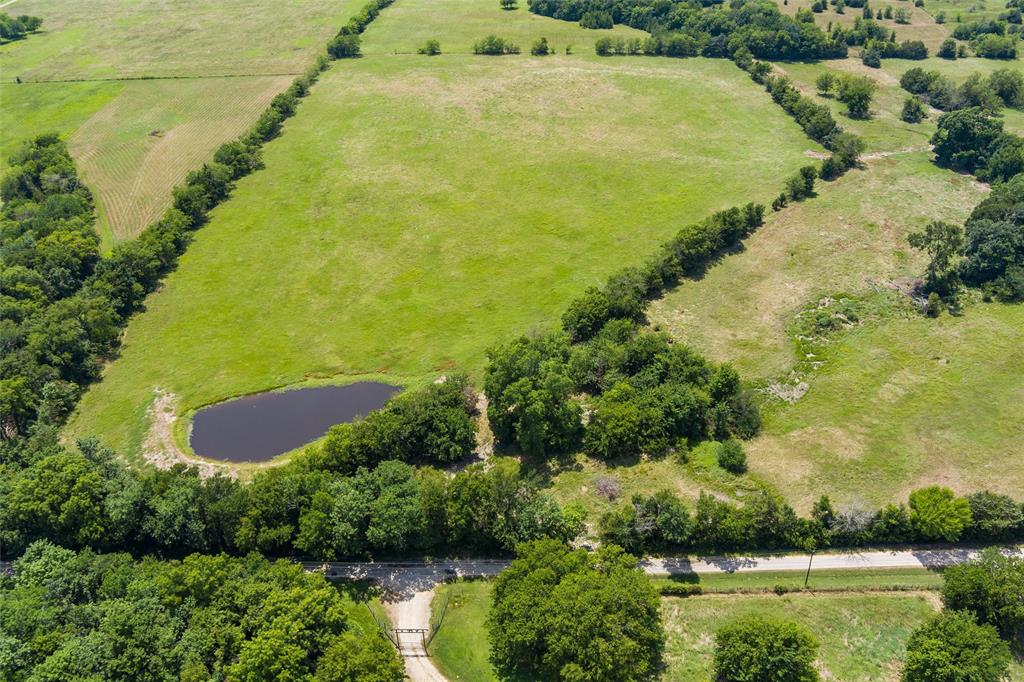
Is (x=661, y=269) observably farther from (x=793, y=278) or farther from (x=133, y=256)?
(x=133, y=256)

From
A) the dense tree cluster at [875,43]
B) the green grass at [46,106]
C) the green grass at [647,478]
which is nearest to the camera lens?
the green grass at [647,478]

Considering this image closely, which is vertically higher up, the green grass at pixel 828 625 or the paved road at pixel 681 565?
the paved road at pixel 681 565

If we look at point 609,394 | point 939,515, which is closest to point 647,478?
point 609,394

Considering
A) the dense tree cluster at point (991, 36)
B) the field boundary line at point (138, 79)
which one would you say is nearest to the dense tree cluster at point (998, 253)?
the dense tree cluster at point (991, 36)

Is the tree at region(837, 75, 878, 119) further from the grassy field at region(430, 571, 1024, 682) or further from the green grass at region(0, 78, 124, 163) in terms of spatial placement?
the green grass at region(0, 78, 124, 163)

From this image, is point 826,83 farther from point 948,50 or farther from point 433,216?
point 433,216

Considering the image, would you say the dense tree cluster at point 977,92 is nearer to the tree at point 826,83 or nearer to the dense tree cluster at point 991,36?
the tree at point 826,83

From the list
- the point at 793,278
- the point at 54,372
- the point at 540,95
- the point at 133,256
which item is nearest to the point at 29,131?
the point at 133,256
